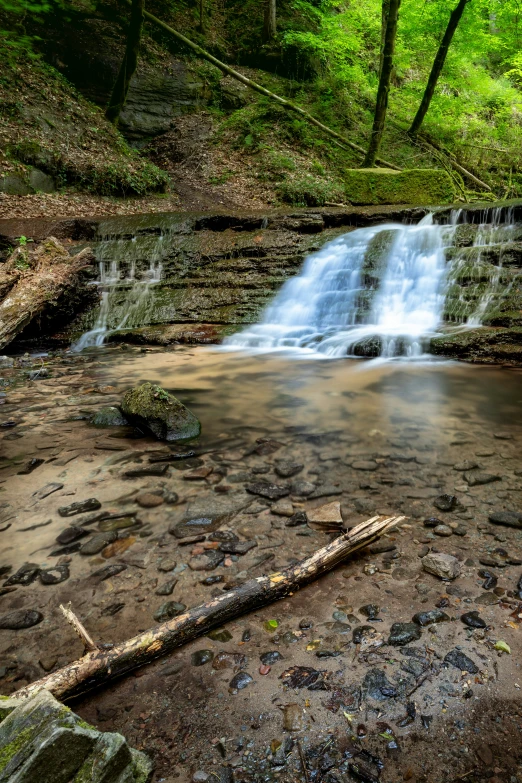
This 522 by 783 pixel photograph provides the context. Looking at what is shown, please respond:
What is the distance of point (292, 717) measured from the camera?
4.79 feet

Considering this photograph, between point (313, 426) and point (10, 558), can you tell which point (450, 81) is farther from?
point (10, 558)

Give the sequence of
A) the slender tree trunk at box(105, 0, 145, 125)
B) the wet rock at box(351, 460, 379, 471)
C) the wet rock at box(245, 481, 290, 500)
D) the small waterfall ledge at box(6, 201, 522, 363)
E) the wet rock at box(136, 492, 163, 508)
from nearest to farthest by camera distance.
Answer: the wet rock at box(136, 492, 163, 508), the wet rock at box(245, 481, 290, 500), the wet rock at box(351, 460, 379, 471), the small waterfall ledge at box(6, 201, 522, 363), the slender tree trunk at box(105, 0, 145, 125)

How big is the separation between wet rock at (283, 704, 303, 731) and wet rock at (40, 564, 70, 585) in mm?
1323

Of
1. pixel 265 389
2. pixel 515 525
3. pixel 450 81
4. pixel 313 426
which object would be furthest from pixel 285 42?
pixel 515 525

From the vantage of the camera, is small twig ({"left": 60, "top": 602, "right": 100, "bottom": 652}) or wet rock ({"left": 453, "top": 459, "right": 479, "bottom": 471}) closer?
small twig ({"left": 60, "top": 602, "right": 100, "bottom": 652})

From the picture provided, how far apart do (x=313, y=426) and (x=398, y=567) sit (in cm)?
227

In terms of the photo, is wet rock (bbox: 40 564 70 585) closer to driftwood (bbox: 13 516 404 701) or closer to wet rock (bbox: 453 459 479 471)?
driftwood (bbox: 13 516 404 701)

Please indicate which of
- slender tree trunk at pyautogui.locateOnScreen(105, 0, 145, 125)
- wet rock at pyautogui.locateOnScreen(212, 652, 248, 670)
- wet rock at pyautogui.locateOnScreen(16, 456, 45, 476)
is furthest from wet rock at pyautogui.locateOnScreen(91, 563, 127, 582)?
slender tree trunk at pyautogui.locateOnScreen(105, 0, 145, 125)

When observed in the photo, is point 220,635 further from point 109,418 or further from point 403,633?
point 109,418

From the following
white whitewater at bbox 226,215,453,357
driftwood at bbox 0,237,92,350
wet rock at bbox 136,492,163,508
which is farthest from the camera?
white whitewater at bbox 226,215,453,357

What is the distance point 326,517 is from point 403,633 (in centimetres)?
94

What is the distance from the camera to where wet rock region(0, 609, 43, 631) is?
6.28ft

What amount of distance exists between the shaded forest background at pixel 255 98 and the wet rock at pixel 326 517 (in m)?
13.6

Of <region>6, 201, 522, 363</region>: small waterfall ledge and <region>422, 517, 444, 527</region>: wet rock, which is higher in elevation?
<region>6, 201, 522, 363</region>: small waterfall ledge
